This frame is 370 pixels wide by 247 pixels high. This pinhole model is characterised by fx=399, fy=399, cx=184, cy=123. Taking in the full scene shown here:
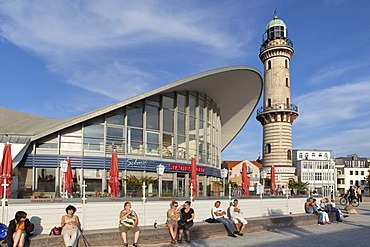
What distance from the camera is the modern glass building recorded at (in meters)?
21.3

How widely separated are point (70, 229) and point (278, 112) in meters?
43.5

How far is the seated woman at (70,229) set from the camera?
8484 millimetres

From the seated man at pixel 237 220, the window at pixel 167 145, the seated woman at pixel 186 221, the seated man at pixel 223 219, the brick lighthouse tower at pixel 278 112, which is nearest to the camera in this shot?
the seated woman at pixel 186 221

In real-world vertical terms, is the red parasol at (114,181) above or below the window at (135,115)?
below

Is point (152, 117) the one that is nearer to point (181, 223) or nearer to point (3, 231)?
point (181, 223)

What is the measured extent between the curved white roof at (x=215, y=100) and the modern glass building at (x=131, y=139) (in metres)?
0.06

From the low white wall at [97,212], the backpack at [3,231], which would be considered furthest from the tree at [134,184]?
the backpack at [3,231]

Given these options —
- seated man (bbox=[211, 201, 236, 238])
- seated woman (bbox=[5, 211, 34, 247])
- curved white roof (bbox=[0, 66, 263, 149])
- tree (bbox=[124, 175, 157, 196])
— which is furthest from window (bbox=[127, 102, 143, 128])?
seated woman (bbox=[5, 211, 34, 247])

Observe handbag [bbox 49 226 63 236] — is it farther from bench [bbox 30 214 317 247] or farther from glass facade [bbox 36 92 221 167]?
glass facade [bbox 36 92 221 167]

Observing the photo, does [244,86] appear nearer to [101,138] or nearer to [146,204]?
[101,138]

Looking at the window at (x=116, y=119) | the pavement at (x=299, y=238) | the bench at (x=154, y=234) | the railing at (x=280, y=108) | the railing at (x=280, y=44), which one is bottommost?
the pavement at (x=299, y=238)

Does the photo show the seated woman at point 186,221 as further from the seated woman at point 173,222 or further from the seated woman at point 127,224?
the seated woman at point 127,224

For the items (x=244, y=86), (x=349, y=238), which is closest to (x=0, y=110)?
(x=244, y=86)

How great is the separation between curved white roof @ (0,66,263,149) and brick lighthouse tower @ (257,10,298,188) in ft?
25.7
